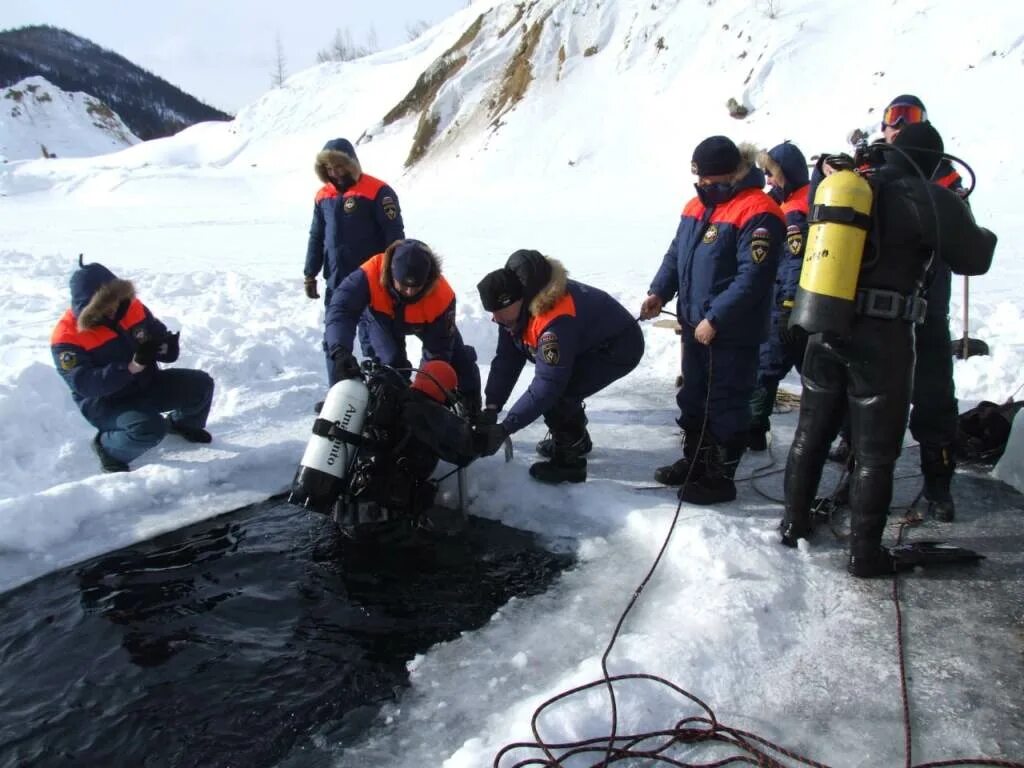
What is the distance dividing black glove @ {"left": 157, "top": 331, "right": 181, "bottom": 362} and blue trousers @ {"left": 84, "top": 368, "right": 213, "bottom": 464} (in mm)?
298

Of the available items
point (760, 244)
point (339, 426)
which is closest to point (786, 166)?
point (760, 244)

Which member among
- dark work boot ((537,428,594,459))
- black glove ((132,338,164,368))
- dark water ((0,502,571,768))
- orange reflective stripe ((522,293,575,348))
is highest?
orange reflective stripe ((522,293,575,348))

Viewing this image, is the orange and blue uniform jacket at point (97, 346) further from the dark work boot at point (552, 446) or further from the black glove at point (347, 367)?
the dark work boot at point (552, 446)

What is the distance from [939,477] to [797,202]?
1.77 m

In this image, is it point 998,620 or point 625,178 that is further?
point 625,178

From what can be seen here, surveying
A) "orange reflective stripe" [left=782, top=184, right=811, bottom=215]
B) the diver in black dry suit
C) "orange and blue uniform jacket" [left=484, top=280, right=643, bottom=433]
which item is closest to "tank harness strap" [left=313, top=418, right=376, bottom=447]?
"orange and blue uniform jacket" [left=484, top=280, right=643, bottom=433]

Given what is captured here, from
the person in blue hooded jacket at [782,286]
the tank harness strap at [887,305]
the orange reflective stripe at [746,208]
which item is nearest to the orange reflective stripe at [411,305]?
the orange reflective stripe at [746,208]

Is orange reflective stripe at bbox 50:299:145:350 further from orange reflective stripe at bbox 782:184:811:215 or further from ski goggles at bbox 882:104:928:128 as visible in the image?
ski goggles at bbox 882:104:928:128

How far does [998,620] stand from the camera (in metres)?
3.25

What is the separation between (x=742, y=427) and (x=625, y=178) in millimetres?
17082

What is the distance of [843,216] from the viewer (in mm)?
3014

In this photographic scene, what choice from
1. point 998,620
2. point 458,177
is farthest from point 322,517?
point 458,177

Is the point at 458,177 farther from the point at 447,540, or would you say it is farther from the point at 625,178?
the point at 447,540

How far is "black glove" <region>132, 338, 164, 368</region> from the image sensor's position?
4750mm
